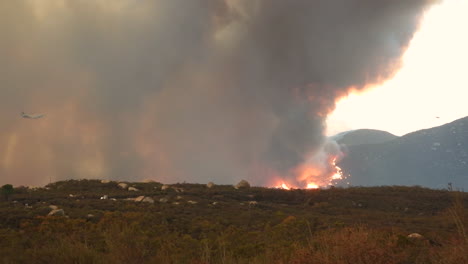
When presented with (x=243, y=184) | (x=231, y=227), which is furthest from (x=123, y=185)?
(x=231, y=227)

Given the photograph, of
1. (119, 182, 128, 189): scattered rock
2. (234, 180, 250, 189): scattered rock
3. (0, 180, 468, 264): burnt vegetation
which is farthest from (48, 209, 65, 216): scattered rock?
(234, 180, 250, 189): scattered rock

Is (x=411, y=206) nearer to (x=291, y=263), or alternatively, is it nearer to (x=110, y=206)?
(x=110, y=206)

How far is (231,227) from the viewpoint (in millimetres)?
19906

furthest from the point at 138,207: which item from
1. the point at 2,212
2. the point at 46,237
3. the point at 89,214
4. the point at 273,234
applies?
the point at 273,234

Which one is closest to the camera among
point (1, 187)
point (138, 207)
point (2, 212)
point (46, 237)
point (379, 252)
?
point (379, 252)

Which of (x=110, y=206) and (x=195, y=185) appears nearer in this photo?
(x=110, y=206)

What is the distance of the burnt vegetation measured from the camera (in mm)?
11625

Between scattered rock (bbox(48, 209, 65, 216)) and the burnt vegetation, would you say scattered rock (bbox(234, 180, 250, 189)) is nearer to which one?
the burnt vegetation

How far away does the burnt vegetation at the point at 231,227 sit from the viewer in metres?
11.6

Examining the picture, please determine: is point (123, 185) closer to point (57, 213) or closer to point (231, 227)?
point (57, 213)

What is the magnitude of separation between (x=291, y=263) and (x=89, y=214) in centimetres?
2070

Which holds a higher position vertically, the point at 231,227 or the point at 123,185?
the point at 123,185

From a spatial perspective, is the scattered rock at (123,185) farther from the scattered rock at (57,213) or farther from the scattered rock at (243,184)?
the scattered rock at (57,213)

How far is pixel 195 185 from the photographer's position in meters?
57.5
